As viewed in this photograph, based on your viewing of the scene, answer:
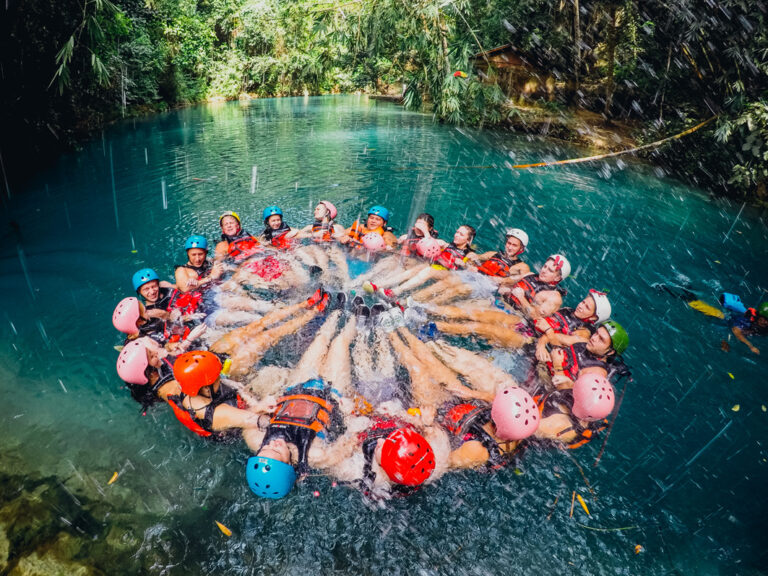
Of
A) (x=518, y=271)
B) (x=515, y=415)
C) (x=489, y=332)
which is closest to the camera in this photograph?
(x=515, y=415)

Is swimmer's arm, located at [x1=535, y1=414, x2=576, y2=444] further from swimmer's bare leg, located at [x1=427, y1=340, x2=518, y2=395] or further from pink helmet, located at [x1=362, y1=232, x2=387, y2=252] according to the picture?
pink helmet, located at [x1=362, y1=232, x2=387, y2=252]

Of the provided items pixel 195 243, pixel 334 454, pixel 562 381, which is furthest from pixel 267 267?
pixel 562 381

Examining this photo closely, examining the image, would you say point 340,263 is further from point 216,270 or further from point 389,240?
point 216,270

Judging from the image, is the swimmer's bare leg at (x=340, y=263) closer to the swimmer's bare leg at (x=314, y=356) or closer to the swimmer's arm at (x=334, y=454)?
the swimmer's bare leg at (x=314, y=356)

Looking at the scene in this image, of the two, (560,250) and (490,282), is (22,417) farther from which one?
(560,250)

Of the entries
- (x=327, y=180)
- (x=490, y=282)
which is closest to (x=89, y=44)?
(x=327, y=180)

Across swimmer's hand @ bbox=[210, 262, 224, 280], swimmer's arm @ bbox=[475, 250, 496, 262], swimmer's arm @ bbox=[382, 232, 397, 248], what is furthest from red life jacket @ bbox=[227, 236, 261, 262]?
swimmer's arm @ bbox=[475, 250, 496, 262]
